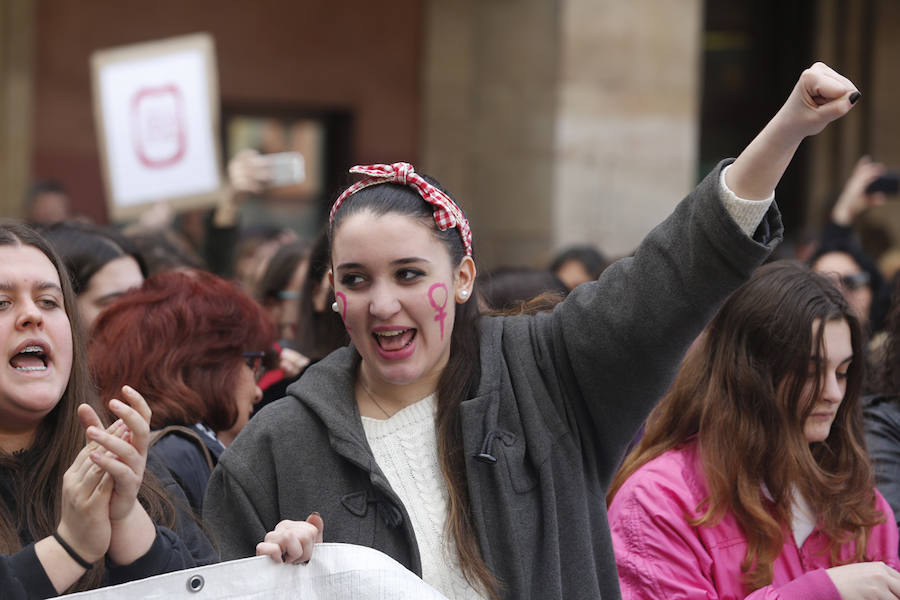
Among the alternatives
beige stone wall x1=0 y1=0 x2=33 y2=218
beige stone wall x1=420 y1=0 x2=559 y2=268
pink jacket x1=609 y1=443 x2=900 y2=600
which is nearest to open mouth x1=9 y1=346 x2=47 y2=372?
pink jacket x1=609 y1=443 x2=900 y2=600

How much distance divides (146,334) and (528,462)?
134 cm

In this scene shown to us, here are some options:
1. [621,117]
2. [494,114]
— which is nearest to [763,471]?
[621,117]

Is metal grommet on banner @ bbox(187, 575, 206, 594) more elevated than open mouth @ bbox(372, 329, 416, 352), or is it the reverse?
open mouth @ bbox(372, 329, 416, 352)

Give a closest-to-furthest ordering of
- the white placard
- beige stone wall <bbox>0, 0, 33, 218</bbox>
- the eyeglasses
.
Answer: the eyeglasses → the white placard → beige stone wall <bbox>0, 0, 33, 218</bbox>

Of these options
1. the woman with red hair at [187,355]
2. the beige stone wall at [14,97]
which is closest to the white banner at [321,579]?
the woman with red hair at [187,355]

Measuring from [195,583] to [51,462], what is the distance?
0.47 m

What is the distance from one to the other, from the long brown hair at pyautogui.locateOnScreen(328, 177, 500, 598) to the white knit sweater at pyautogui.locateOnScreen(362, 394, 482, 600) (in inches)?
0.9

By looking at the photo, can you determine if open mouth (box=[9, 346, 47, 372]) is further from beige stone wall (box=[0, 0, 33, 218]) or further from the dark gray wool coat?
beige stone wall (box=[0, 0, 33, 218])

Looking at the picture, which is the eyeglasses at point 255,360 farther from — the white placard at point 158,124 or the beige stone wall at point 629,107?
the beige stone wall at point 629,107

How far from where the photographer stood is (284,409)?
247 cm

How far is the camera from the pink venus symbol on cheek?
2.44 meters

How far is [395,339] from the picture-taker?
2445 mm

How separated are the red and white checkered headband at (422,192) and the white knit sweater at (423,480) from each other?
350mm

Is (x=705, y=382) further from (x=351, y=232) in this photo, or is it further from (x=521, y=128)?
(x=521, y=128)
